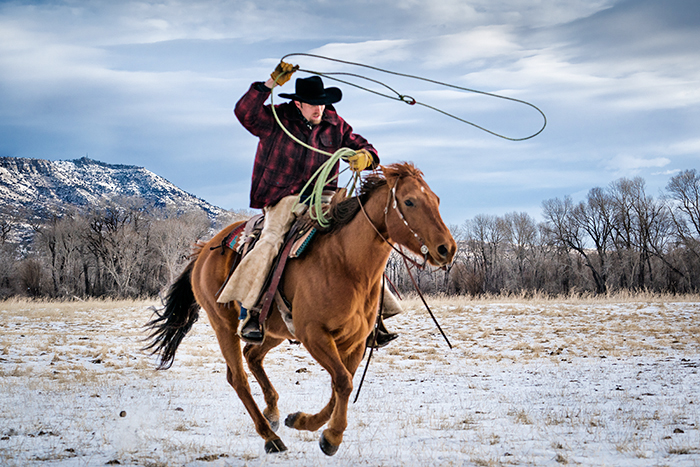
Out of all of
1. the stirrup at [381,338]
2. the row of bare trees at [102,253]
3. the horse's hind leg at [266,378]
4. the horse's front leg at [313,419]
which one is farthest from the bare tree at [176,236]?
the horse's front leg at [313,419]

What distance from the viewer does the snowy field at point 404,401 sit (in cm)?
480

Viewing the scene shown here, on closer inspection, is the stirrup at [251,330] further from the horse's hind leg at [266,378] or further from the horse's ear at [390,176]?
the horse's ear at [390,176]

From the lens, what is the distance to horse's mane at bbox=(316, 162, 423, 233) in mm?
3938

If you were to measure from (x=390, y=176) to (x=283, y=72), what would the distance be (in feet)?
4.72

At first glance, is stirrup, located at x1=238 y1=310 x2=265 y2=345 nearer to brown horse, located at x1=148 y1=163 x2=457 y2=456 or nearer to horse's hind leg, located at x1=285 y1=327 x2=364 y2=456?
brown horse, located at x1=148 y1=163 x2=457 y2=456

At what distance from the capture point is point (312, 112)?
15.9ft

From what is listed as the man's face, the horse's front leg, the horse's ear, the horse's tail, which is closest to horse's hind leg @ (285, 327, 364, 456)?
the horse's front leg

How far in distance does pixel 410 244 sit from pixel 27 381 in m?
8.50

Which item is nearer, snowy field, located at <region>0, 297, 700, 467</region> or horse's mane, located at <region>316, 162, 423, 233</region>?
horse's mane, located at <region>316, 162, 423, 233</region>

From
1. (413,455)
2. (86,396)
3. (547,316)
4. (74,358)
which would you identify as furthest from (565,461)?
(547,316)

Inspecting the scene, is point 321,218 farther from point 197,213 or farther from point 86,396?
point 197,213

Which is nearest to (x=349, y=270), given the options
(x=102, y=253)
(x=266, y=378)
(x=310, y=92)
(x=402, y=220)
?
(x=402, y=220)

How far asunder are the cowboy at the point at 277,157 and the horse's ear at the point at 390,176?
519 millimetres

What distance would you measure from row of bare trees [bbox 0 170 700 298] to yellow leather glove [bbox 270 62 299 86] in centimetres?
4400
